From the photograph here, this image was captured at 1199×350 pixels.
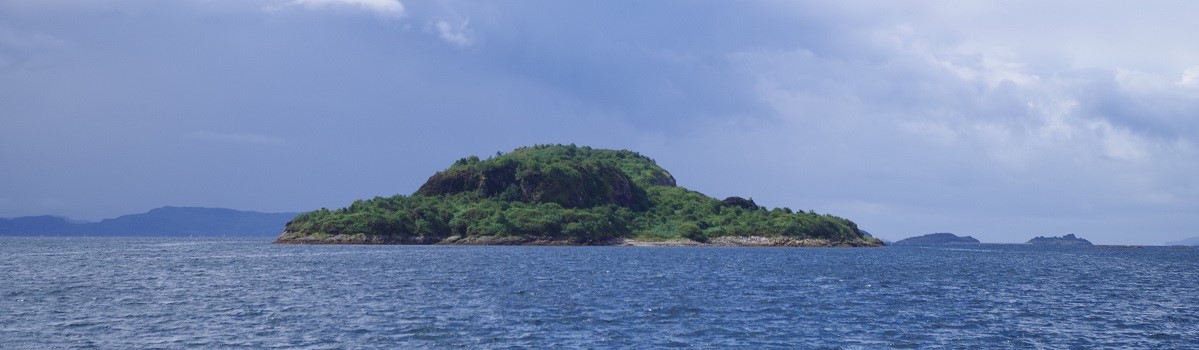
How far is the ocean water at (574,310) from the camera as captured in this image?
156 feet

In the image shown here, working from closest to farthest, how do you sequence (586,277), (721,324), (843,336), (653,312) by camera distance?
1. (843,336)
2. (721,324)
3. (653,312)
4. (586,277)

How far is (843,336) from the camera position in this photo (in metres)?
49.4

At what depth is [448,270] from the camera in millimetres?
98562

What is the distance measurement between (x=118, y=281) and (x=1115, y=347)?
7179 cm

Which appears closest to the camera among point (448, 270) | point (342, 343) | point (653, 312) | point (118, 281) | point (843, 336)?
point (342, 343)

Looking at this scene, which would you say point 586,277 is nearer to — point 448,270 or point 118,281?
point 448,270

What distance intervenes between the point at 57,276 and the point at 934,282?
7934 centimetres

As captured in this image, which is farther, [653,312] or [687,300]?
[687,300]

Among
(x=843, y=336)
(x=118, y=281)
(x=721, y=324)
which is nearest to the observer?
(x=843, y=336)

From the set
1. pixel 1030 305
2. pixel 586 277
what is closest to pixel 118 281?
pixel 586 277

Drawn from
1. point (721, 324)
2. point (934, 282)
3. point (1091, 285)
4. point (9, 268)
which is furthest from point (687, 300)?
point (9, 268)

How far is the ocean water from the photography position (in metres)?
47.5

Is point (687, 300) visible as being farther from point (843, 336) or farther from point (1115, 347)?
point (1115, 347)

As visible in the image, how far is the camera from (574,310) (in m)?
59.3
